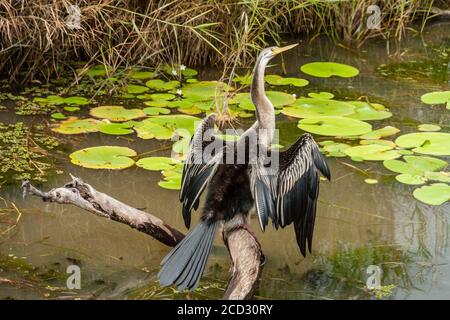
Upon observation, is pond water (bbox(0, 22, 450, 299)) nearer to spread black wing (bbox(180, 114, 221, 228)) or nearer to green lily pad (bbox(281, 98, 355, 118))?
green lily pad (bbox(281, 98, 355, 118))

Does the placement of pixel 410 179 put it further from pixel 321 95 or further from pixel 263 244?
pixel 321 95

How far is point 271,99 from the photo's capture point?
675cm

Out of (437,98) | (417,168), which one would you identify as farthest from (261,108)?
(437,98)

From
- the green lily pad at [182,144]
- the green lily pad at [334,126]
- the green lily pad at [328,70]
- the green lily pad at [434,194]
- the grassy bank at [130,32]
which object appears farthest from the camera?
the green lily pad at [328,70]

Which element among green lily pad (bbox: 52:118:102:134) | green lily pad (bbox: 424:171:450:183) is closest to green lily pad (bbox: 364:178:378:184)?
green lily pad (bbox: 424:171:450:183)

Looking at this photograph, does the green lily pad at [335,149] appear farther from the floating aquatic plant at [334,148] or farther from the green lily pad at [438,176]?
the green lily pad at [438,176]

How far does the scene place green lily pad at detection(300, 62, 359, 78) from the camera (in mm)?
7449

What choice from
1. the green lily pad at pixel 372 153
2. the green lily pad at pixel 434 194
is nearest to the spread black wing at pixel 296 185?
the green lily pad at pixel 434 194

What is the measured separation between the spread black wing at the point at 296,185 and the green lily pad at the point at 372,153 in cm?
112

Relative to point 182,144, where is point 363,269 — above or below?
below

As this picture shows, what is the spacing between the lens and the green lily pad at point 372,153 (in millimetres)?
5785

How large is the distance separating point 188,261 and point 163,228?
0.49 meters

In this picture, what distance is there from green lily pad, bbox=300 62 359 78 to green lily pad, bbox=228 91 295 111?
2.25 ft

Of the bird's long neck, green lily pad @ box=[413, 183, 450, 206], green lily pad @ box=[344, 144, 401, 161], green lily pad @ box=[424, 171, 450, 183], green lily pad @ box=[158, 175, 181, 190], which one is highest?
the bird's long neck
